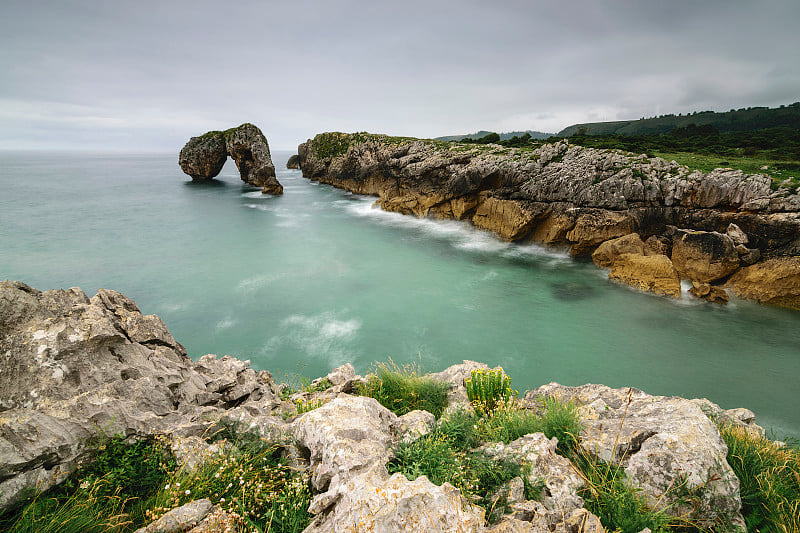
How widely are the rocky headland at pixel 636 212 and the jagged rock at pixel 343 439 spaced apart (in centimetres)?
1915

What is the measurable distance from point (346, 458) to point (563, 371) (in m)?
10.7

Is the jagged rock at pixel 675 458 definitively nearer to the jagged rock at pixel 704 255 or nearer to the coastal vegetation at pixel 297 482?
the coastal vegetation at pixel 297 482

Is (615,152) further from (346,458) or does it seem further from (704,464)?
(346,458)

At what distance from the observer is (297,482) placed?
3.30 meters

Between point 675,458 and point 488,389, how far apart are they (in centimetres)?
289

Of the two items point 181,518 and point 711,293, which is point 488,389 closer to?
point 181,518

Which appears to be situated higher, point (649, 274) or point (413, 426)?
point (413, 426)

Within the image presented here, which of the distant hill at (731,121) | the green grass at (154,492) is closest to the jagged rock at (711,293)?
the green grass at (154,492)

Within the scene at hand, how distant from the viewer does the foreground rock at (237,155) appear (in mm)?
50656

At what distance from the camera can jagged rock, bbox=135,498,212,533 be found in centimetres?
269

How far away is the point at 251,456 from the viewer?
150 inches

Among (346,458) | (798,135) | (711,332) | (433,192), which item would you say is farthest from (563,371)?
(798,135)

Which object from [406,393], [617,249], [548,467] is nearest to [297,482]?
[548,467]

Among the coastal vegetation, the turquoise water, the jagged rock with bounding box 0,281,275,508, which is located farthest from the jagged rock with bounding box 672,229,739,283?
the jagged rock with bounding box 0,281,275,508
